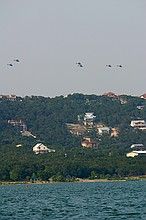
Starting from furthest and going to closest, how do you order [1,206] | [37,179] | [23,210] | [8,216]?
1. [37,179]
2. [1,206]
3. [23,210]
4. [8,216]

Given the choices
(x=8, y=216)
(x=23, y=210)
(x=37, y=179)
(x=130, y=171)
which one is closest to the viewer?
(x=8, y=216)

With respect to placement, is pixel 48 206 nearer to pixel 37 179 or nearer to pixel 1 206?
pixel 1 206

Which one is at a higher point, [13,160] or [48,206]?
[13,160]

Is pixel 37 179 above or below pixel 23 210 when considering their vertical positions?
above

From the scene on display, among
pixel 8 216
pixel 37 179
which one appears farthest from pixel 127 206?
pixel 37 179

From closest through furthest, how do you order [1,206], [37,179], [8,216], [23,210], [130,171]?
[8,216], [23,210], [1,206], [37,179], [130,171]

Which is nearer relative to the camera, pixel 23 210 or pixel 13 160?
pixel 23 210

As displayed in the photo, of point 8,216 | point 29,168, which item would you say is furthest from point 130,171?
point 8,216

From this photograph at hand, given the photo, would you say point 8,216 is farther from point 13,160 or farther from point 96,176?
point 13,160

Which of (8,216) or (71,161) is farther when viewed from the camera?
(71,161)
